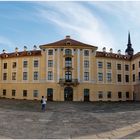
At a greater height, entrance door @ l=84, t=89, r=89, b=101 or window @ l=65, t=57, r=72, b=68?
window @ l=65, t=57, r=72, b=68

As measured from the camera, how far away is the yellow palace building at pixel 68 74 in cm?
6050

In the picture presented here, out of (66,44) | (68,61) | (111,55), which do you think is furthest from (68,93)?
(111,55)

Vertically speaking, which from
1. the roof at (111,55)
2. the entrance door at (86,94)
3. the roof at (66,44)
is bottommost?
the entrance door at (86,94)

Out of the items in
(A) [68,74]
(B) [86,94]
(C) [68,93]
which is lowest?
(B) [86,94]

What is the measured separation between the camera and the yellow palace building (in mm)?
60500

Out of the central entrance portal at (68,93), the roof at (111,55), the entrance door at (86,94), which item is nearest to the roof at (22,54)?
the central entrance portal at (68,93)

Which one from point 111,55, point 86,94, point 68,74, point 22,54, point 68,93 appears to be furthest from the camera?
point 111,55

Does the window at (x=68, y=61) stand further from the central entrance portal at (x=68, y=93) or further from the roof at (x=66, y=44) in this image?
the central entrance portal at (x=68, y=93)

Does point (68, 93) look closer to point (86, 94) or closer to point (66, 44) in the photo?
point (86, 94)

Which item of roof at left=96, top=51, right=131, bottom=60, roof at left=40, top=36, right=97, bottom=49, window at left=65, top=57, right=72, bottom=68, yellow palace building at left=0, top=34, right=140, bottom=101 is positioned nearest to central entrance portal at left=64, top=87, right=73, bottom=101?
yellow palace building at left=0, top=34, right=140, bottom=101

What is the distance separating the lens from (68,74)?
61.2 m

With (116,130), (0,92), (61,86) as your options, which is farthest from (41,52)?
(116,130)

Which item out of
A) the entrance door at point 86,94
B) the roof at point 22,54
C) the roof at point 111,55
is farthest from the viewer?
the roof at point 111,55

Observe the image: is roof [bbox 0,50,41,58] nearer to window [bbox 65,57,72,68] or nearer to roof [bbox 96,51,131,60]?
window [bbox 65,57,72,68]
